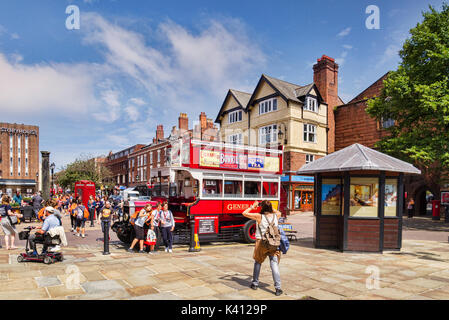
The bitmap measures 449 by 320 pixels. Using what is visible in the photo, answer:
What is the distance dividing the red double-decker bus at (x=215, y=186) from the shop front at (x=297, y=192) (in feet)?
55.4

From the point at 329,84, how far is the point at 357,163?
24.2m

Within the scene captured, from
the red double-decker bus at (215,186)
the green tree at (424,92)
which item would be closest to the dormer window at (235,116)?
the green tree at (424,92)

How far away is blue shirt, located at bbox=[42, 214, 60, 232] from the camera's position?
7848mm

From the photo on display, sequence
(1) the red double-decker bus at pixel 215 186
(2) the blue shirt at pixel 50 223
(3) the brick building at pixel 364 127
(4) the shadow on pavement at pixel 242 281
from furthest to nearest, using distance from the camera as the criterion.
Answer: (3) the brick building at pixel 364 127 → (1) the red double-decker bus at pixel 215 186 → (2) the blue shirt at pixel 50 223 → (4) the shadow on pavement at pixel 242 281

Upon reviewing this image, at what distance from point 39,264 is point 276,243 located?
5931mm

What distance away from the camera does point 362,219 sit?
393 inches

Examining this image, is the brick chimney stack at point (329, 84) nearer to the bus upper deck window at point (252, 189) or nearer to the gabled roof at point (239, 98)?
the gabled roof at point (239, 98)

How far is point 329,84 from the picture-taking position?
31562mm

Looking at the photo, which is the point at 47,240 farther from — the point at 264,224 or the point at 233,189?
the point at 233,189

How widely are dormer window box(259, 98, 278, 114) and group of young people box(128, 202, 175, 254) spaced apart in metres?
22.5

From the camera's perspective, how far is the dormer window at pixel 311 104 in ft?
97.7

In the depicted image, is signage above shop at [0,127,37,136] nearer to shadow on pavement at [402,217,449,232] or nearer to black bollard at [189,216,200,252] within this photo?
black bollard at [189,216,200,252]

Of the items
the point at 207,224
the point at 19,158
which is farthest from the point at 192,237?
the point at 19,158

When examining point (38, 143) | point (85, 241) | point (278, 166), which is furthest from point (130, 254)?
point (38, 143)
